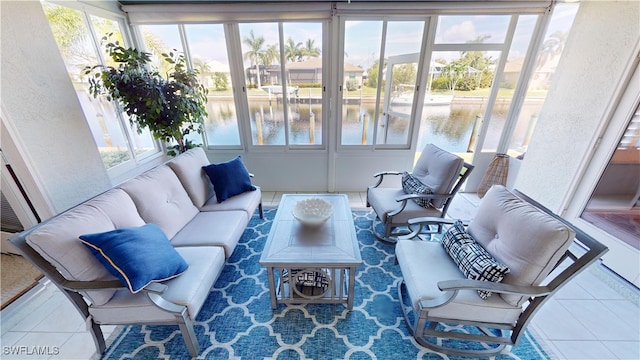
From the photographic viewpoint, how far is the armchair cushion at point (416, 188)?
2287 mm

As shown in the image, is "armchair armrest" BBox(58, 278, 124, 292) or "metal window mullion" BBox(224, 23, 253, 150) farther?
"metal window mullion" BBox(224, 23, 253, 150)

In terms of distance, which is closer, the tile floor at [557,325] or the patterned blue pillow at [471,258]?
the patterned blue pillow at [471,258]

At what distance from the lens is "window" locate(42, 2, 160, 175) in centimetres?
217

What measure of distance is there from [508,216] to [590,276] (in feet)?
5.01

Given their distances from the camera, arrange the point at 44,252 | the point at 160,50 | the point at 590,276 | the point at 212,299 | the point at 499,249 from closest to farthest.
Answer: the point at 44,252
the point at 499,249
the point at 212,299
the point at 590,276
the point at 160,50

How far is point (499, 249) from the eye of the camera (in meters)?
1.39

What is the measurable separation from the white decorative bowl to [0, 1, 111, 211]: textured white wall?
2.06 metres

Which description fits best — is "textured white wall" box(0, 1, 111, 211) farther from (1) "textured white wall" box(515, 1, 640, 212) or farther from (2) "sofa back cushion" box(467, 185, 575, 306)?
(1) "textured white wall" box(515, 1, 640, 212)

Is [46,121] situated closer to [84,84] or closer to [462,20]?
[84,84]

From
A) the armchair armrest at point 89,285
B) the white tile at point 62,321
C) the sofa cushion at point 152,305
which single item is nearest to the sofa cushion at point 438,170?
the sofa cushion at point 152,305

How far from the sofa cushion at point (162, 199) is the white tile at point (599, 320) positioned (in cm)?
314

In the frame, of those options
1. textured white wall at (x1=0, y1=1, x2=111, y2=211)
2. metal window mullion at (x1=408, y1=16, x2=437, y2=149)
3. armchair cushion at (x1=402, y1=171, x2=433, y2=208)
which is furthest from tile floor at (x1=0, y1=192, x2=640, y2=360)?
metal window mullion at (x1=408, y1=16, x2=437, y2=149)

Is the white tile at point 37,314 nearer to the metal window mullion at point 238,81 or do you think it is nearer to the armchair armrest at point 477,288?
the metal window mullion at point 238,81

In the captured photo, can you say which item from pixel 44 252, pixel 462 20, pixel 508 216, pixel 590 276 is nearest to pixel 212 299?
pixel 44 252
